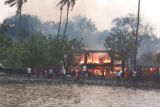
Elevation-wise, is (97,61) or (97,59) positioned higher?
(97,59)

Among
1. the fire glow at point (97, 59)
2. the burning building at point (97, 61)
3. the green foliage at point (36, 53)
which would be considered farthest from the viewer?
the fire glow at point (97, 59)

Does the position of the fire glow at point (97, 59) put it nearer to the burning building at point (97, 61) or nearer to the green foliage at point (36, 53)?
the burning building at point (97, 61)

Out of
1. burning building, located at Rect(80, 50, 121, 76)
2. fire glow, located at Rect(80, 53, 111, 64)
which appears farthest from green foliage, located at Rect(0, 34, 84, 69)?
fire glow, located at Rect(80, 53, 111, 64)

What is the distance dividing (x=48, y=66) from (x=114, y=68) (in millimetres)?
25231

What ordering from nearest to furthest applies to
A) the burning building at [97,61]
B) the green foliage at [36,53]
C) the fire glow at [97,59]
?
the green foliage at [36,53] < the burning building at [97,61] < the fire glow at [97,59]

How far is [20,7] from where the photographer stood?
102812mm

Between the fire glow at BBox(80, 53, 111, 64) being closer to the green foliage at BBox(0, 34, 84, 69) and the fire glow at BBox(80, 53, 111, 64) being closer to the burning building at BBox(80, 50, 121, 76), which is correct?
the burning building at BBox(80, 50, 121, 76)

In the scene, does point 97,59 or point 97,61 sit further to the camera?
point 97,59

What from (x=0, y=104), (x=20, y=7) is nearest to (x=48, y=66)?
(x=20, y=7)

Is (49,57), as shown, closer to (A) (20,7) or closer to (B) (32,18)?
(A) (20,7)

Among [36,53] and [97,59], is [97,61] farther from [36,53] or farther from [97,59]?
[36,53]

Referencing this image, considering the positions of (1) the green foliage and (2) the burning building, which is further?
(2) the burning building

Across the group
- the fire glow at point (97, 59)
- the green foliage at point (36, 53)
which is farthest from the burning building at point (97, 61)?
the green foliage at point (36, 53)

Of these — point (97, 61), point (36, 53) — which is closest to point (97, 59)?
point (97, 61)
